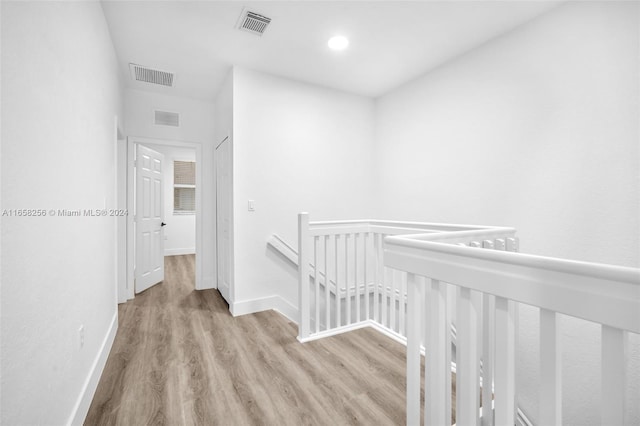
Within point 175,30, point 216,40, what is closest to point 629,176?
point 216,40

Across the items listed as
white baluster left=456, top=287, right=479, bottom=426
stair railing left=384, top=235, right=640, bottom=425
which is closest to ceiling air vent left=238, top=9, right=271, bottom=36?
stair railing left=384, top=235, right=640, bottom=425

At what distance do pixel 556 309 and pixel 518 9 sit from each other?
8.36ft

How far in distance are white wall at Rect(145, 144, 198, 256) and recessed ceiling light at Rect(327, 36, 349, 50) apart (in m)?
4.95

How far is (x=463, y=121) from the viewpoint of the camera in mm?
2846

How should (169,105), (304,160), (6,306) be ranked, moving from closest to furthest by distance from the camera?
(6,306), (304,160), (169,105)

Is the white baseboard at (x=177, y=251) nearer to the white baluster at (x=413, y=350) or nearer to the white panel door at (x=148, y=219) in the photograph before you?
the white panel door at (x=148, y=219)

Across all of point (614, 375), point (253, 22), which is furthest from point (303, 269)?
point (253, 22)

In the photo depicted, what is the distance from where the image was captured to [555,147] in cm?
217

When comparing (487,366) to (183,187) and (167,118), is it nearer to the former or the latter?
(167,118)

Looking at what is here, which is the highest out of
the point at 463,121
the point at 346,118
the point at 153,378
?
the point at 346,118

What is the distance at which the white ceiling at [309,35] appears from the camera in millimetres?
2172

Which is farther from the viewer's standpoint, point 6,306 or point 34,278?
point 34,278

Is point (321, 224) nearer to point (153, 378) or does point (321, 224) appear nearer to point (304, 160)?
point (304, 160)

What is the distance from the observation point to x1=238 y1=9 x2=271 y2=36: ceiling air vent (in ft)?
7.37
